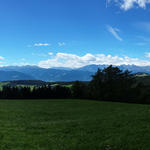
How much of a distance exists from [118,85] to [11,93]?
57.9 m

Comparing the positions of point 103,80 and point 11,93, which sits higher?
point 103,80

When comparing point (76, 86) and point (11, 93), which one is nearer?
point (76, 86)

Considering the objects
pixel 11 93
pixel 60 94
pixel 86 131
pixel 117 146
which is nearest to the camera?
pixel 117 146

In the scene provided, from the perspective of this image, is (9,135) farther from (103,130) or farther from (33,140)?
(103,130)

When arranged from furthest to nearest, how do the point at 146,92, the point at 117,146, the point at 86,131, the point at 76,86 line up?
1. the point at 76,86
2. the point at 146,92
3. the point at 86,131
4. the point at 117,146

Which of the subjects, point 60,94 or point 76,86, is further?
point 60,94

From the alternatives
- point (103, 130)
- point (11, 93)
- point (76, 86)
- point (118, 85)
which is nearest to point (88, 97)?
point (76, 86)

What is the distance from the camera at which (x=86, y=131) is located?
398 inches

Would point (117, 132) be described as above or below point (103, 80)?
below

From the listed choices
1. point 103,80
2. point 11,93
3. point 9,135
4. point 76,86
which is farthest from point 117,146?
point 11,93

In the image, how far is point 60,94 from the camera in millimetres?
74188

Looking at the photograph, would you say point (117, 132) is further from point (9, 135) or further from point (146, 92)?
point (146, 92)

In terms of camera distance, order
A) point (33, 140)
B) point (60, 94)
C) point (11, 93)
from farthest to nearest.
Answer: point (11, 93)
point (60, 94)
point (33, 140)

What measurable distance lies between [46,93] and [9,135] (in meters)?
65.9
